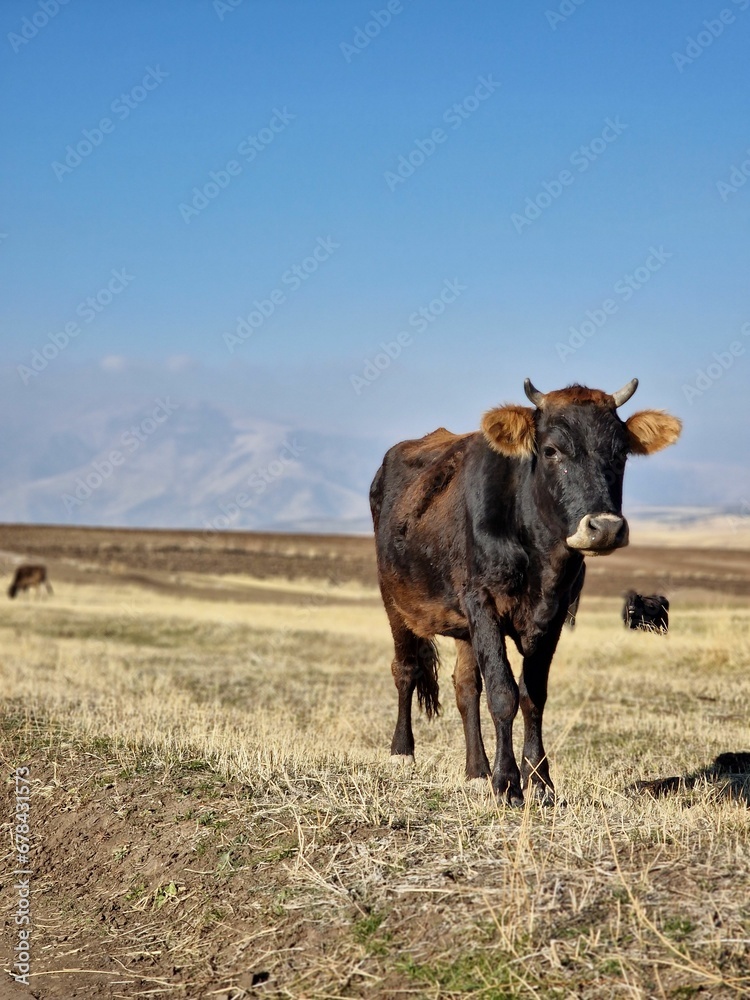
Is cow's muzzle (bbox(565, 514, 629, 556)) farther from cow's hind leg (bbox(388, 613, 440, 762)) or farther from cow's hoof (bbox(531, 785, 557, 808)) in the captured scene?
cow's hind leg (bbox(388, 613, 440, 762))

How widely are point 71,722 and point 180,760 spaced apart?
189 centimetres

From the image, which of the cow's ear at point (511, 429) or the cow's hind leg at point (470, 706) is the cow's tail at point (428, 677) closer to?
the cow's hind leg at point (470, 706)

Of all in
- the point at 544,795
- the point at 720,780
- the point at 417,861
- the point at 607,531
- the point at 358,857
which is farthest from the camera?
the point at 720,780

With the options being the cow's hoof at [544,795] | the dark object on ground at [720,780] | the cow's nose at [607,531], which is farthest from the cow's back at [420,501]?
the dark object on ground at [720,780]

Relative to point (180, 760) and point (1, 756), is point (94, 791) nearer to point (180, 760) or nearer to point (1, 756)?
point (180, 760)

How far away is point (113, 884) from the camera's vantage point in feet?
20.1

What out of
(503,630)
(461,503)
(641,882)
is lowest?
(641,882)

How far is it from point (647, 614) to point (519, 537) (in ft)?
4.60

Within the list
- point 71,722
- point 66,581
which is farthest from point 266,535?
point 71,722

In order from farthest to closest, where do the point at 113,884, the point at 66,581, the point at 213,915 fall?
the point at 66,581 → the point at 113,884 → the point at 213,915

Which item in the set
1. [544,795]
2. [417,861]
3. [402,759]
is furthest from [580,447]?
[402,759]

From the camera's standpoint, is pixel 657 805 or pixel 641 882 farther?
pixel 657 805

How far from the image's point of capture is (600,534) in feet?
21.2
